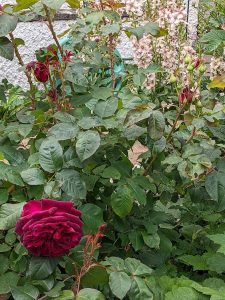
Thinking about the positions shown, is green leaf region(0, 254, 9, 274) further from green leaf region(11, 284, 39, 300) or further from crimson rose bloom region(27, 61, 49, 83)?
crimson rose bloom region(27, 61, 49, 83)

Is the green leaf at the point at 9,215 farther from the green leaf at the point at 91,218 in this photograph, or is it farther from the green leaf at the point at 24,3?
the green leaf at the point at 24,3

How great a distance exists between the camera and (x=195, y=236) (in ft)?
7.55

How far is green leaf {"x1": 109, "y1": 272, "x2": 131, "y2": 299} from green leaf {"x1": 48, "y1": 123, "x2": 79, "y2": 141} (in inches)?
15.7

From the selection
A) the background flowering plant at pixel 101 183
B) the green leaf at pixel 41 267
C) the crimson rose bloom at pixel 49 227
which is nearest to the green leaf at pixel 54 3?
the background flowering plant at pixel 101 183

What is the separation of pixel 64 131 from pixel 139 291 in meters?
0.49

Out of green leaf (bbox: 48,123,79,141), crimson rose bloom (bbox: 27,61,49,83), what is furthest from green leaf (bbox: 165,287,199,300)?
crimson rose bloom (bbox: 27,61,49,83)

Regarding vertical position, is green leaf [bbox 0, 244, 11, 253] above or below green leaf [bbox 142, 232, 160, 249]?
above

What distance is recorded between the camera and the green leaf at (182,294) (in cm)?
166

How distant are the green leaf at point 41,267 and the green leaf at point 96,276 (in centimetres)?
9

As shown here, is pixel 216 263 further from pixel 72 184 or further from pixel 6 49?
pixel 6 49

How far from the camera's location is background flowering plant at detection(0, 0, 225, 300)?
4.63 feet

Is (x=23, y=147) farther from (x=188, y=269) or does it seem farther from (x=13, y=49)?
(x=188, y=269)

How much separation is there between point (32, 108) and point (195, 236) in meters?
0.80

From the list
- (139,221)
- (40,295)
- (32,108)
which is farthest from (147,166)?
(40,295)
